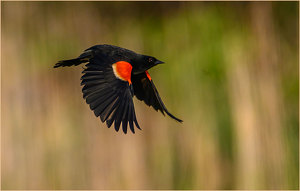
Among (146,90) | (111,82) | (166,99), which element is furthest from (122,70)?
(166,99)

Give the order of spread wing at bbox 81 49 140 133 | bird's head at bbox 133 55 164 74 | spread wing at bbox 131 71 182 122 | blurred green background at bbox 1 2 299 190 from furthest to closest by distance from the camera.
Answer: blurred green background at bbox 1 2 299 190 → spread wing at bbox 131 71 182 122 → bird's head at bbox 133 55 164 74 → spread wing at bbox 81 49 140 133

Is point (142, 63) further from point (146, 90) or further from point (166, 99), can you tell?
point (166, 99)

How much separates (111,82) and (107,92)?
4 centimetres

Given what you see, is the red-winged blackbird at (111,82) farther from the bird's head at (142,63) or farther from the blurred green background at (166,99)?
the blurred green background at (166,99)

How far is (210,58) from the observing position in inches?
121

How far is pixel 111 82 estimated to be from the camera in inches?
70.9

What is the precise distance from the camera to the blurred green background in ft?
9.48

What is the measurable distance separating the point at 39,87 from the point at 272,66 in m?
1.45

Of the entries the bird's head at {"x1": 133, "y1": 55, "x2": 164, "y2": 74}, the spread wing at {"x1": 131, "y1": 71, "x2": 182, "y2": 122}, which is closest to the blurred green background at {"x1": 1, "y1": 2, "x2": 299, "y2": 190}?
the spread wing at {"x1": 131, "y1": 71, "x2": 182, "y2": 122}

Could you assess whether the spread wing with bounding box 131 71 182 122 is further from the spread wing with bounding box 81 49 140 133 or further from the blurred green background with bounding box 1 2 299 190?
the blurred green background with bounding box 1 2 299 190

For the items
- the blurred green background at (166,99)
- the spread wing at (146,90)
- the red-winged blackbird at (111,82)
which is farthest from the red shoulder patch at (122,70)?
the blurred green background at (166,99)

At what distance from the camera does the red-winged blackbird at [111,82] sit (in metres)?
1.73

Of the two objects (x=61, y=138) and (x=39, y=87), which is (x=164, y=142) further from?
(x=39, y=87)

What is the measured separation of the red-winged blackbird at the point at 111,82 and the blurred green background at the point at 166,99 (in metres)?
1.11
